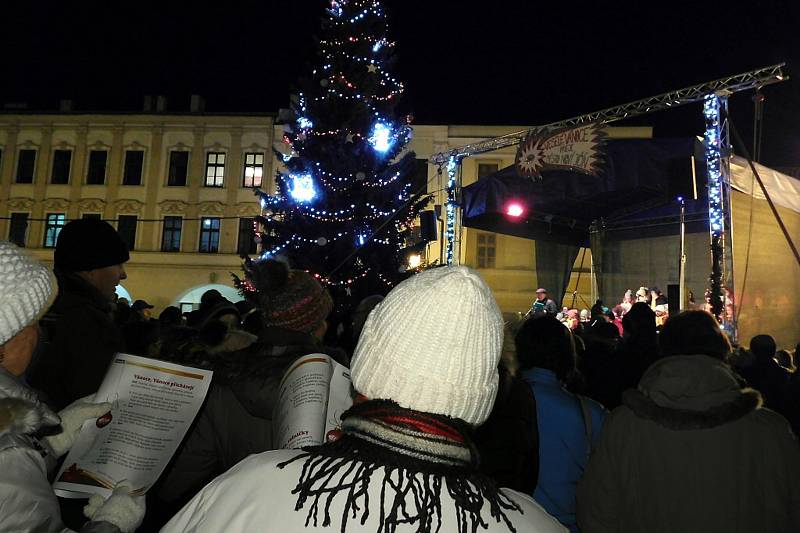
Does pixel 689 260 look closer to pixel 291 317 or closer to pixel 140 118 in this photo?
pixel 291 317

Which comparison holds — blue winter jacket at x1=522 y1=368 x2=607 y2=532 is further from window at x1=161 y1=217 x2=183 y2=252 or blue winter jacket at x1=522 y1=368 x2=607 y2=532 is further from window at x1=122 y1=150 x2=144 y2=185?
window at x1=122 y1=150 x2=144 y2=185

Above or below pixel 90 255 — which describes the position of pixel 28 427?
below

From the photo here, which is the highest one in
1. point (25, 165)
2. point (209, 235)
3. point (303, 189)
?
point (25, 165)

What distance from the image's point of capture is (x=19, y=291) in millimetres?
1560

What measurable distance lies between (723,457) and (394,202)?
9689mm

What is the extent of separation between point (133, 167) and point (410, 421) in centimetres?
3208

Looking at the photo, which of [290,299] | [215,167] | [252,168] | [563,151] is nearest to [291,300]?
[290,299]

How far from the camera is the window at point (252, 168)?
29.1 meters

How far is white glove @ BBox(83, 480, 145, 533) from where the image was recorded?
1.41 metres

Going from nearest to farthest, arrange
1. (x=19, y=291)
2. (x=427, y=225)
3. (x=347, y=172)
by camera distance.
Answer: (x=19, y=291), (x=347, y=172), (x=427, y=225)

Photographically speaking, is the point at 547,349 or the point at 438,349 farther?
the point at 547,349

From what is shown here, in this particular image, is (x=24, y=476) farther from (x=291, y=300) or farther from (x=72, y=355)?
(x=291, y=300)

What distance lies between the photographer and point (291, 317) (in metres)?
2.56

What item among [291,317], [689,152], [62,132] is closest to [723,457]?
[291,317]
